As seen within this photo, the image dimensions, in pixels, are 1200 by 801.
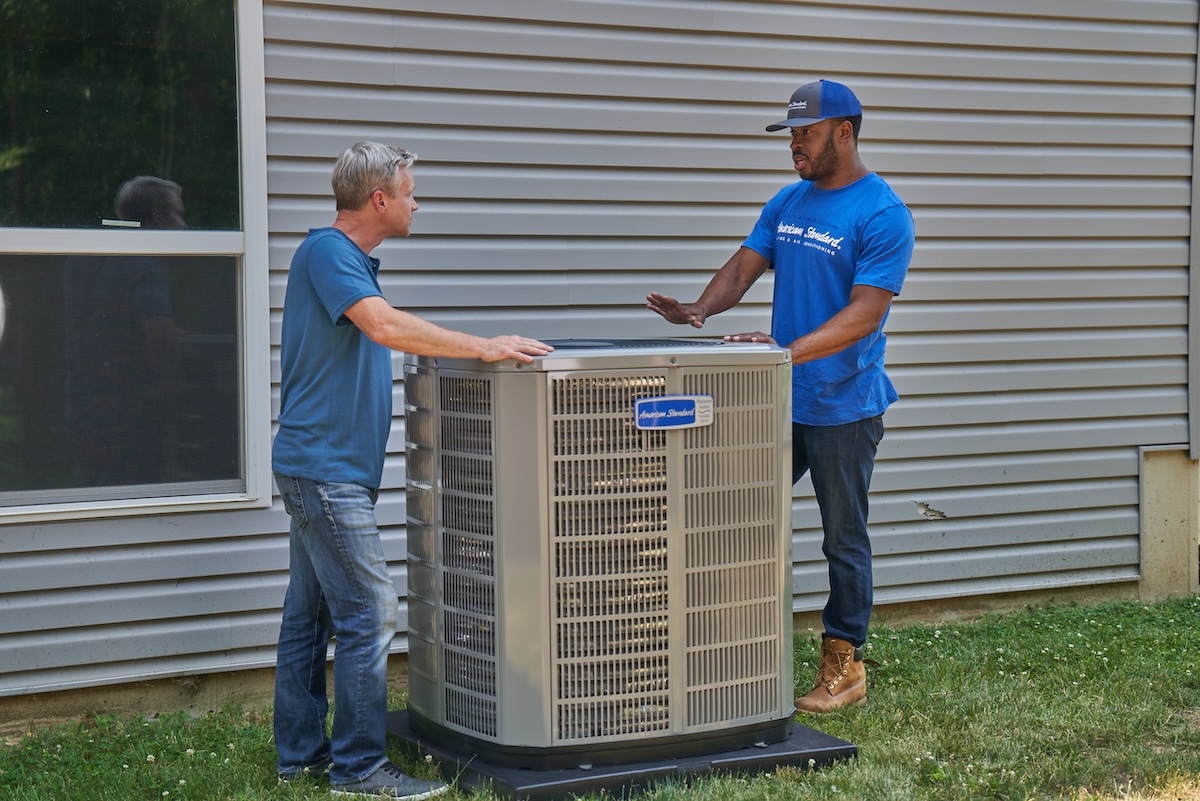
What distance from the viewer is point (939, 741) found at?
3.97 metres

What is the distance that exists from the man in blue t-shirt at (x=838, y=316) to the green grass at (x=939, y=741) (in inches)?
15.2

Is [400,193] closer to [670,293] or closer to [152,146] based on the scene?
[152,146]

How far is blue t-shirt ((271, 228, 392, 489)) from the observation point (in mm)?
3428

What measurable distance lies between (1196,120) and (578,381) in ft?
13.8

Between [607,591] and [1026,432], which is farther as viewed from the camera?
[1026,432]

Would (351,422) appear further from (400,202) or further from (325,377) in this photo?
(400,202)

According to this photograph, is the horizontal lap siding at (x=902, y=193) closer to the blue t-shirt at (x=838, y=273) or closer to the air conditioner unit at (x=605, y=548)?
Answer: the blue t-shirt at (x=838, y=273)

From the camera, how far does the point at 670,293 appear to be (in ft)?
17.1

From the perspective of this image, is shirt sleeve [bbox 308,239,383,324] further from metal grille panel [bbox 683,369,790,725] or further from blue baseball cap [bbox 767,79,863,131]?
blue baseball cap [bbox 767,79,863,131]

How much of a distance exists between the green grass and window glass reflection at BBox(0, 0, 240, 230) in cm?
174

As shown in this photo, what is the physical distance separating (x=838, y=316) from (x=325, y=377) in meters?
1.68

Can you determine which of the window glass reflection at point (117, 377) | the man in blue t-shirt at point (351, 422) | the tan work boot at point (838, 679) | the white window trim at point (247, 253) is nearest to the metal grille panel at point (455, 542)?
the man in blue t-shirt at point (351, 422)

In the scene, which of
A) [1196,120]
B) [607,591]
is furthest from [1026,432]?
[607,591]

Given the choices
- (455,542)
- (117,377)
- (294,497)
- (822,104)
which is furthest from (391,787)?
(822,104)
